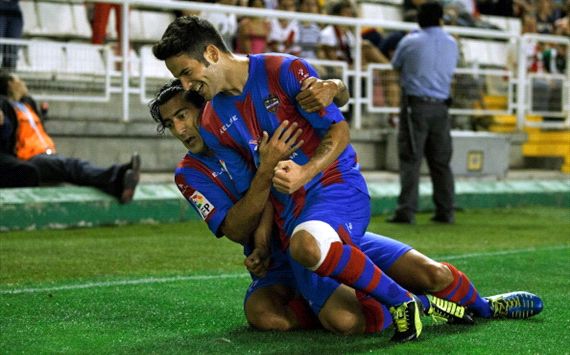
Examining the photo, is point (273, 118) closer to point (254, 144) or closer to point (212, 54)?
point (254, 144)

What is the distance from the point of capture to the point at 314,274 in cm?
553

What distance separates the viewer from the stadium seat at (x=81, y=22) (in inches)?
532

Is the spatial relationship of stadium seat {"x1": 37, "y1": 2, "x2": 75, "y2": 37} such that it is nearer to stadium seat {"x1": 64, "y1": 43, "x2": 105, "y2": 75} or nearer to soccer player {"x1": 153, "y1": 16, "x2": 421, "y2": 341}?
stadium seat {"x1": 64, "y1": 43, "x2": 105, "y2": 75}

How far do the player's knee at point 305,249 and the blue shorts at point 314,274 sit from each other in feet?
1.01

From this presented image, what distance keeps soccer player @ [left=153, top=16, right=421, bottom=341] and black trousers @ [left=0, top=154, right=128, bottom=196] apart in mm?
5591

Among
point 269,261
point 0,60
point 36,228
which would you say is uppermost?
point 0,60

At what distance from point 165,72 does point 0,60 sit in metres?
2.10

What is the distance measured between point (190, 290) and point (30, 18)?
23.9 ft

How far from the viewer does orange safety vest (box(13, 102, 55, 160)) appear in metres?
11.2

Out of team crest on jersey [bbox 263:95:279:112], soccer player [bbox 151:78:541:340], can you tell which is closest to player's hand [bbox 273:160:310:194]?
soccer player [bbox 151:78:541:340]

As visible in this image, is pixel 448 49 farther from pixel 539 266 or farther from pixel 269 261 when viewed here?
pixel 269 261

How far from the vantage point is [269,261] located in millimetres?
5762

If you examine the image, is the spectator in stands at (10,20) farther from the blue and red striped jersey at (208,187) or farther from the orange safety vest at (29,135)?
the blue and red striped jersey at (208,187)

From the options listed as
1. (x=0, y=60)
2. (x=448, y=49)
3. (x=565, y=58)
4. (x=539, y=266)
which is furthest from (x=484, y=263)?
(x=565, y=58)
